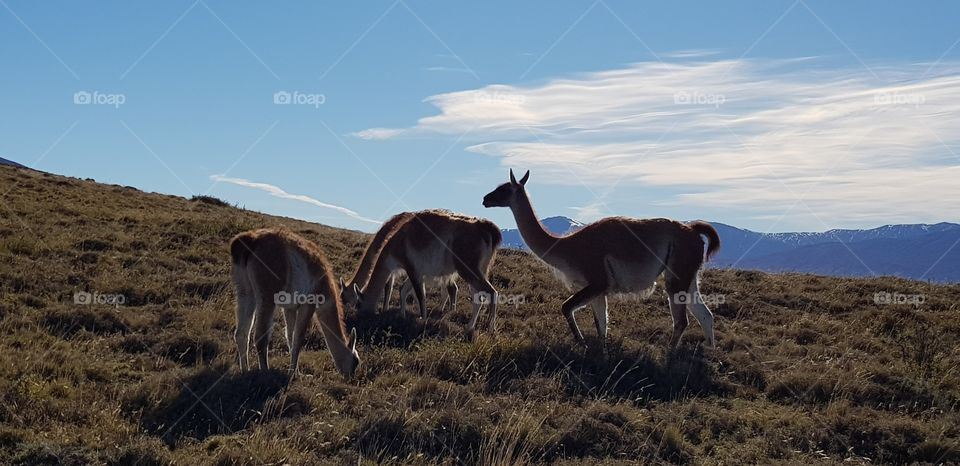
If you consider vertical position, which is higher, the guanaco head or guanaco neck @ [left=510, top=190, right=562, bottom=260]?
the guanaco head

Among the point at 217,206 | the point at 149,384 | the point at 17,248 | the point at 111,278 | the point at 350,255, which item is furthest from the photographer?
the point at 217,206

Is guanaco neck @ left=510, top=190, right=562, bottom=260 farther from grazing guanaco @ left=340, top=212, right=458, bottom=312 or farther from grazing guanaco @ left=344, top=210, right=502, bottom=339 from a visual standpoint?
grazing guanaco @ left=340, top=212, right=458, bottom=312

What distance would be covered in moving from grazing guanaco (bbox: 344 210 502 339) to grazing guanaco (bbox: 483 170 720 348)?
1212 millimetres

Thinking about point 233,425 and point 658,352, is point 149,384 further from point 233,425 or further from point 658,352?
point 658,352

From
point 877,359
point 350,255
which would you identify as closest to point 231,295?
point 350,255

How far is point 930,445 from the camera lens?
7.15m

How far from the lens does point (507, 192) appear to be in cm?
1248

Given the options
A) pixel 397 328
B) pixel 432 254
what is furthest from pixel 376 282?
pixel 397 328

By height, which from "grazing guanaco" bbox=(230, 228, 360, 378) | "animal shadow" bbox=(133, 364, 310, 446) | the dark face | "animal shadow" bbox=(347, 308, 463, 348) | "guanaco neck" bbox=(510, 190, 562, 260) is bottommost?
"animal shadow" bbox=(133, 364, 310, 446)

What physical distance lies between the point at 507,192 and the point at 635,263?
8.40 ft

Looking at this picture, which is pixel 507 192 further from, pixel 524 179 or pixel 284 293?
pixel 284 293

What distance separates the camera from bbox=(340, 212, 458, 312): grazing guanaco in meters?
12.3

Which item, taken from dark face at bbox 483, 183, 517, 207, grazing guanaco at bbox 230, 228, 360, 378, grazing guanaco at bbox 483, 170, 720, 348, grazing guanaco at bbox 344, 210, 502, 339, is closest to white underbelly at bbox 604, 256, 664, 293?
grazing guanaco at bbox 483, 170, 720, 348

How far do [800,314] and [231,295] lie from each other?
9490mm
